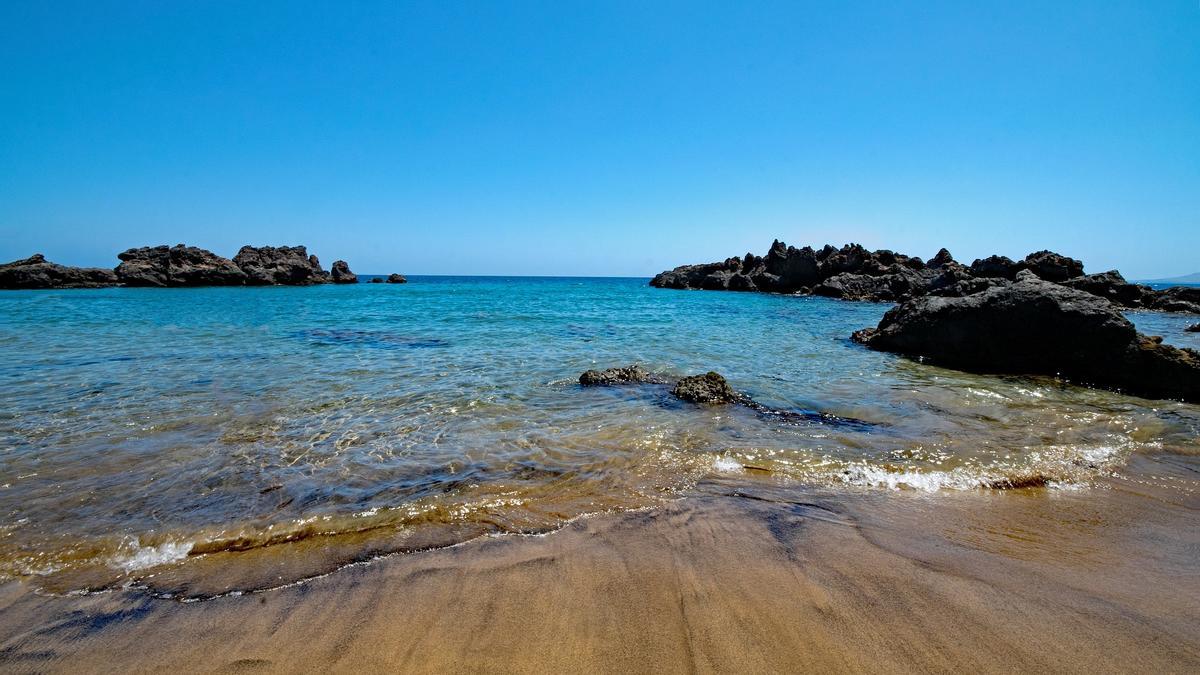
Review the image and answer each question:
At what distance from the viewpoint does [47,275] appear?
47000 millimetres

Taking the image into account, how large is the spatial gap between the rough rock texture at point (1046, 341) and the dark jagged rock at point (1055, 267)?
25.6m

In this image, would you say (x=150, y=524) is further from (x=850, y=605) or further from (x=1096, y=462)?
(x=1096, y=462)

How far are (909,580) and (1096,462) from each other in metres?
3.97

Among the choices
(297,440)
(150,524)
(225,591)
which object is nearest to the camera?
(225,591)

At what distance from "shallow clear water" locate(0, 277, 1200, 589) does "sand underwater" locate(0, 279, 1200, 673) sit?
0.14ft

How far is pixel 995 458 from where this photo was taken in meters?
5.34

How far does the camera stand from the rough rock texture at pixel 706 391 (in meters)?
7.65

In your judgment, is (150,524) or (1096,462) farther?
(1096,462)

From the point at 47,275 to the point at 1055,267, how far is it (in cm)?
8107

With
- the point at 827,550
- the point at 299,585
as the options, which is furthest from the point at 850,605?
the point at 299,585

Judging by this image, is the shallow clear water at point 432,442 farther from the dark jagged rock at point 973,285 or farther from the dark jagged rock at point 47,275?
the dark jagged rock at point 47,275

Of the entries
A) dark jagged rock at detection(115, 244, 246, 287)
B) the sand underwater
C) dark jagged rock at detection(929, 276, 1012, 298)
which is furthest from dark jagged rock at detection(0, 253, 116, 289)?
dark jagged rock at detection(929, 276, 1012, 298)

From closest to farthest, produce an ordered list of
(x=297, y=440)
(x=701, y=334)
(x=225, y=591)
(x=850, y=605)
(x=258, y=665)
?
1. (x=258, y=665)
2. (x=850, y=605)
3. (x=225, y=591)
4. (x=297, y=440)
5. (x=701, y=334)

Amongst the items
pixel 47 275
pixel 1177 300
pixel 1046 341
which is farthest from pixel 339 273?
pixel 1177 300
